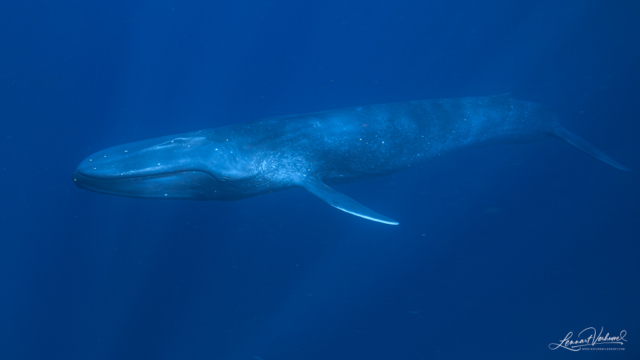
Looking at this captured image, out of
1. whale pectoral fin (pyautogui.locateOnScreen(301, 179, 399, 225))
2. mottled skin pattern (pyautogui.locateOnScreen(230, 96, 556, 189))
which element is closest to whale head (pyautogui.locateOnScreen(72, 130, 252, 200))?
mottled skin pattern (pyautogui.locateOnScreen(230, 96, 556, 189))

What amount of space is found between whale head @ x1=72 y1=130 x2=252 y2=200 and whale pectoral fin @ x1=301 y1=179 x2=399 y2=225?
1053 mm

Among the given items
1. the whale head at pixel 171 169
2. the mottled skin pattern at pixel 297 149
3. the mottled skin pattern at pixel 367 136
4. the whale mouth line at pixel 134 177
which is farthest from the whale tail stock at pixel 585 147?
the whale mouth line at pixel 134 177

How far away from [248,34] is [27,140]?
31.2ft

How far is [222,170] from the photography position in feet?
15.3

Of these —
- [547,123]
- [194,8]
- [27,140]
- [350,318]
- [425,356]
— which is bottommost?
[425,356]

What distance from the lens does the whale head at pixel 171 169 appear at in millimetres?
4012

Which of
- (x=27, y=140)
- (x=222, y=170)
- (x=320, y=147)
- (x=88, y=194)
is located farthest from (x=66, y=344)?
(x=320, y=147)

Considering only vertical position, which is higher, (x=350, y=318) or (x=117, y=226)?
(x=117, y=226)

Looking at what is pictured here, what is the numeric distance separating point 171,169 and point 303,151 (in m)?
2.03

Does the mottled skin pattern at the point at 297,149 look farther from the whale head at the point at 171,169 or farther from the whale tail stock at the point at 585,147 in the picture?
the whale tail stock at the point at 585,147

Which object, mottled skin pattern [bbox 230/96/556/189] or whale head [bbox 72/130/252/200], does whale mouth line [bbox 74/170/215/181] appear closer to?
whale head [bbox 72/130/252/200]

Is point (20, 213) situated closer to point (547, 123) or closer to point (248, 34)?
point (248, 34)

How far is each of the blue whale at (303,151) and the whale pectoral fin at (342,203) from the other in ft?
0.05

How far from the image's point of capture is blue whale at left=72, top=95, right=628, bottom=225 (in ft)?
13.9
